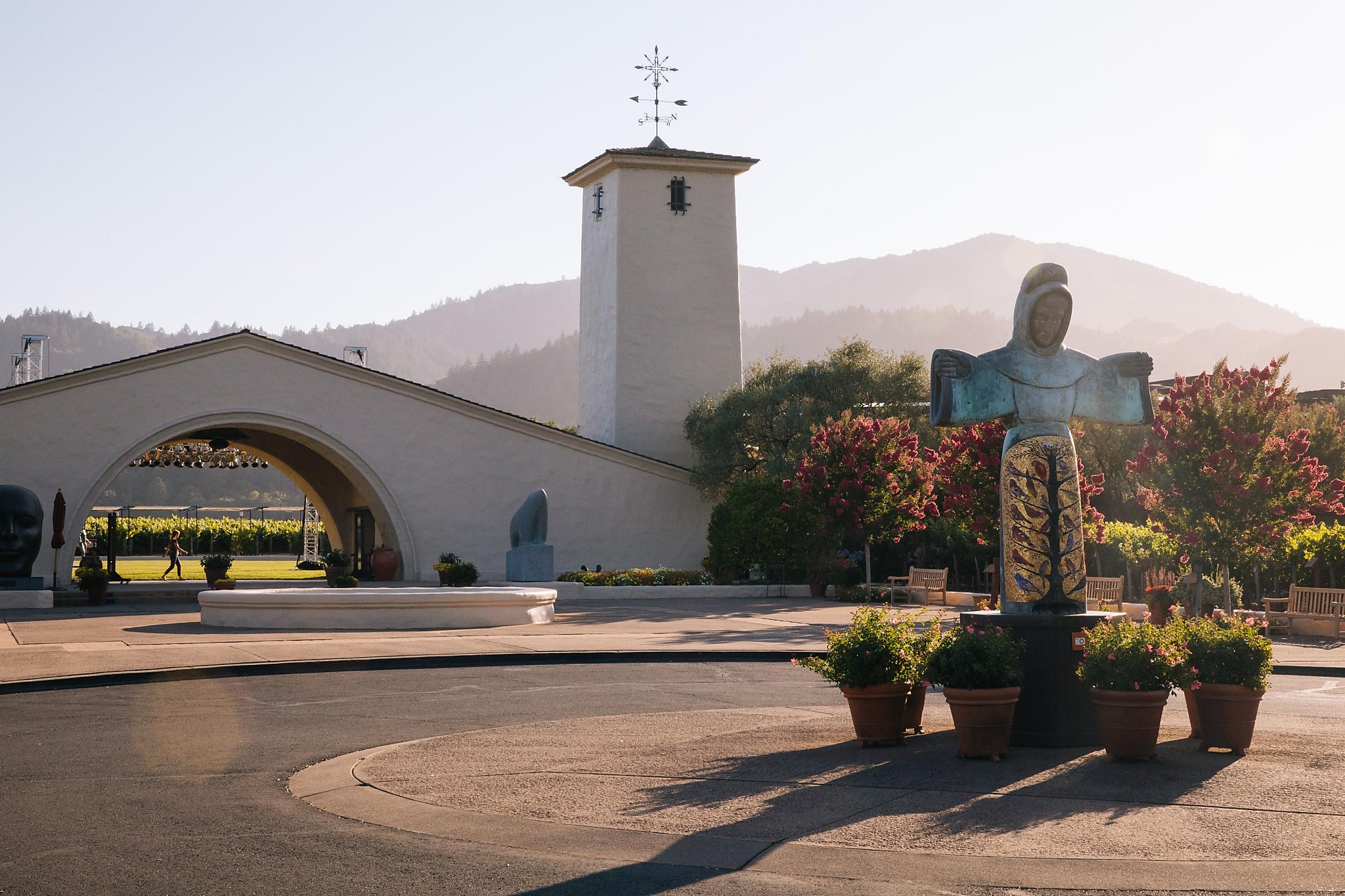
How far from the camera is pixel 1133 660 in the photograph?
915cm

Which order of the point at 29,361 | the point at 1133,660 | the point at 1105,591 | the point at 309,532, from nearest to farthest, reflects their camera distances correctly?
the point at 1133,660, the point at 1105,591, the point at 29,361, the point at 309,532

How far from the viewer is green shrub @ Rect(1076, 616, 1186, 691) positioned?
30.0 ft

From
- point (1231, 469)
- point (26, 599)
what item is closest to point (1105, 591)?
point (1231, 469)

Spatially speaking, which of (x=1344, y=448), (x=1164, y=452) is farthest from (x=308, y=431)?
(x=1344, y=448)

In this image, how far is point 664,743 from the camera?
10.3 m

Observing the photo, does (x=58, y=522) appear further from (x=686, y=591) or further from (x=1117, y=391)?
(x=1117, y=391)

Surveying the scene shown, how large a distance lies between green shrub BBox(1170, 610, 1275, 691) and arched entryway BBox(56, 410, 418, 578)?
1211 inches

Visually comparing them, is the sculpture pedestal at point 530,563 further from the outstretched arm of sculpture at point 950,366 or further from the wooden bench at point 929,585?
the outstretched arm of sculpture at point 950,366

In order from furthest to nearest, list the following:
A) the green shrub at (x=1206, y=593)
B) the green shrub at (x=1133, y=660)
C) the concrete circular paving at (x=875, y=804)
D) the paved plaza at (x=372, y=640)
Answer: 1. the green shrub at (x=1206, y=593)
2. the paved plaza at (x=372, y=640)
3. the green shrub at (x=1133, y=660)
4. the concrete circular paving at (x=875, y=804)

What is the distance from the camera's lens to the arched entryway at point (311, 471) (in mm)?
36125

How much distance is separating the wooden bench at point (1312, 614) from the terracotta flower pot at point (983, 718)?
15.3 meters

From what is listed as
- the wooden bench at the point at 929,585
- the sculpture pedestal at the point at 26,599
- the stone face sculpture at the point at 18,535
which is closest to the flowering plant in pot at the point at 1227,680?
the wooden bench at the point at 929,585

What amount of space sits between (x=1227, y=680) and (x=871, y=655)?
2573 mm

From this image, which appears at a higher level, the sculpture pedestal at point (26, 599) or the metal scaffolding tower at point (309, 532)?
the metal scaffolding tower at point (309, 532)
